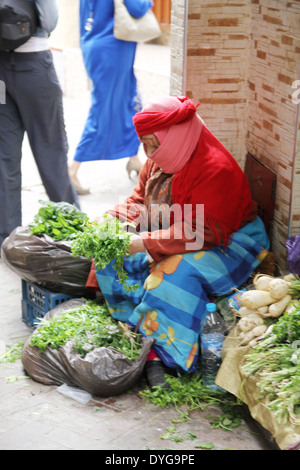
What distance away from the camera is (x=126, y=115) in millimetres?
7238

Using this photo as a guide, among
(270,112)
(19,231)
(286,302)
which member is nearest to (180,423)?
(286,302)

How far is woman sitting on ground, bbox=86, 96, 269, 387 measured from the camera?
3814 millimetres

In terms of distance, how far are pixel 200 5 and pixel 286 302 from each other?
2.00 meters

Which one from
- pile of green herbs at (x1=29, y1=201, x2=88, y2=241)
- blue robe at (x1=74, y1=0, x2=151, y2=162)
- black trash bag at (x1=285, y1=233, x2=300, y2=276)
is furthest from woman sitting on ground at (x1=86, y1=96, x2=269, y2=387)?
blue robe at (x1=74, y1=0, x2=151, y2=162)

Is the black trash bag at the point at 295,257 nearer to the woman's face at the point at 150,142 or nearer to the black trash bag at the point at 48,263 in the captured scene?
the woman's face at the point at 150,142

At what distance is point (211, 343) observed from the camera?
3.76 meters

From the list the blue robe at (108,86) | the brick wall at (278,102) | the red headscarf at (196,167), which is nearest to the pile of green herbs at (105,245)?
the red headscarf at (196,167)

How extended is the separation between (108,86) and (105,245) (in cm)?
356

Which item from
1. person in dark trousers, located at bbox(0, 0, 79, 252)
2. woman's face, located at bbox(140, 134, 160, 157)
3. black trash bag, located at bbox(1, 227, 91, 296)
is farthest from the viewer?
person in dark trousers, located at bbox(0, 0, 79, 252)

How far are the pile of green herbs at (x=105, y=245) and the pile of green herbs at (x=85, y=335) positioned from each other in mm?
248

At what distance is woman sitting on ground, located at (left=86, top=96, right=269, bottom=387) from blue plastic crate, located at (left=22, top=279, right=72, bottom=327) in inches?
20.6

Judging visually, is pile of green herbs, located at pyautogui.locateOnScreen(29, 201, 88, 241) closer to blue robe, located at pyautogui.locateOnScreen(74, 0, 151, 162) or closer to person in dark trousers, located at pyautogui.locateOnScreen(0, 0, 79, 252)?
person in dark trousers, located at pyautogui.locateOnScreen(0, 0, 79, 252)

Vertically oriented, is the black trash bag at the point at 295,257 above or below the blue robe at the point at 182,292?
above

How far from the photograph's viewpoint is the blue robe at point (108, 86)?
6879 mm
